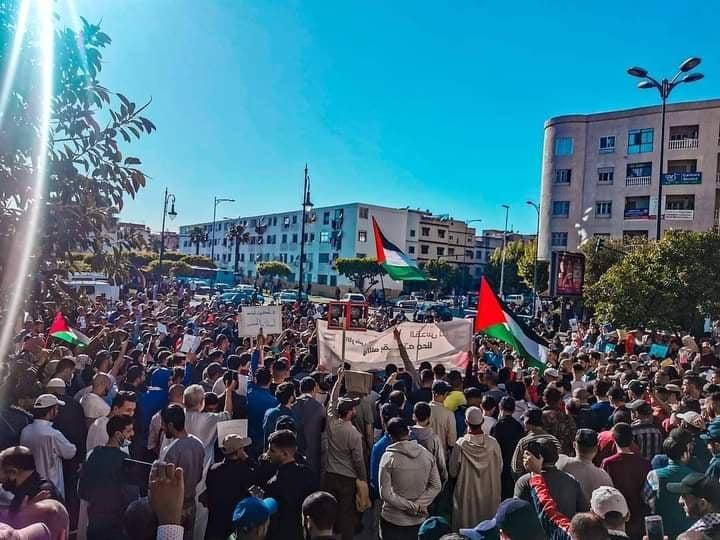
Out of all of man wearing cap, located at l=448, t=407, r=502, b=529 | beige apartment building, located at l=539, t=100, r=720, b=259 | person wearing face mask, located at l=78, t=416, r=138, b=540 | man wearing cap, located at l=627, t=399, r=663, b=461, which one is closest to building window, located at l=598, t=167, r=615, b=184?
beige apartment building, located at l=539, t=100, r=720, b=259

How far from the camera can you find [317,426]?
5.81 metres

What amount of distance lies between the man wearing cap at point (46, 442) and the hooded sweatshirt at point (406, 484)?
8.71 ft

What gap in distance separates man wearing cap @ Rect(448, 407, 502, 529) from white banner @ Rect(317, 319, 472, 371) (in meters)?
4.12

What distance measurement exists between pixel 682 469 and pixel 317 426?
3215mm

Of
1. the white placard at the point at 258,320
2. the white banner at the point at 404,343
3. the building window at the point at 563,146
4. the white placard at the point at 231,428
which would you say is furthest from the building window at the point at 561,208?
the white placard at the point at 231,428

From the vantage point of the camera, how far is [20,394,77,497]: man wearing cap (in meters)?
4.71

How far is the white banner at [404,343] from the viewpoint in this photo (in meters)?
9.30

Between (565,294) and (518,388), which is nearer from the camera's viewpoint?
(518,388)

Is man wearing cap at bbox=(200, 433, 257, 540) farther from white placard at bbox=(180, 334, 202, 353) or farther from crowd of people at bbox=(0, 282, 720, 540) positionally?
white placard at bbox=(180, 334, 202, 353)

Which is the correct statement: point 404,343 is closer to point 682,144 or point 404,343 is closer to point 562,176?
point 682,144

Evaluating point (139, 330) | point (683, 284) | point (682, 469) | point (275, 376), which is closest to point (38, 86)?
point (275, 376)

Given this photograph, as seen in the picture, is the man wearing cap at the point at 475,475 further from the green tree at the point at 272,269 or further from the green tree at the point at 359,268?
the green tree at the point at 272,269

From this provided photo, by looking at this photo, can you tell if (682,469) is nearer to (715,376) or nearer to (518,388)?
(518,388)

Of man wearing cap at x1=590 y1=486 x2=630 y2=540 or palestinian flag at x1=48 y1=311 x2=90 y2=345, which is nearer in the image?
man wearing cap at x1=590 y1=486 x2=630 y2=540
